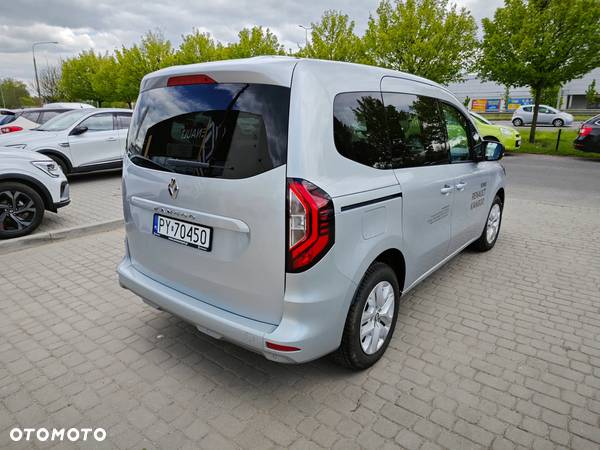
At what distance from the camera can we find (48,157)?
6750 mm

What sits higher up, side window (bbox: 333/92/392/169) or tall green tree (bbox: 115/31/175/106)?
tall green tree (bbox: 115/31/175/106)

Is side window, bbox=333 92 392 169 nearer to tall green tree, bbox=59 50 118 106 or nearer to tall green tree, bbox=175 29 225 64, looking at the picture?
tall green tree, bbox=175 29 225 64

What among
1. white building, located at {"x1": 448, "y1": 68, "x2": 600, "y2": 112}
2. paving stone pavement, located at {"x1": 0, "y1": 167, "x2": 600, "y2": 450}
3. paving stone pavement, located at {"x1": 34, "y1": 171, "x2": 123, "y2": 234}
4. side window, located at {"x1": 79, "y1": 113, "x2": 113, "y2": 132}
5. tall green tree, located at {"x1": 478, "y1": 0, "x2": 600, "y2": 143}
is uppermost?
white building, located at {"x1": 448, "y1": 68, "x2": 600, "y2": 112}

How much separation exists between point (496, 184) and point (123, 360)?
4.38 metres

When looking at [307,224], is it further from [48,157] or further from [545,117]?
[545,117]

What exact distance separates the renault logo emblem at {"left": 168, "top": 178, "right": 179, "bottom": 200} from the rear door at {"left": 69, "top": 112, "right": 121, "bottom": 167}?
28.0 ft

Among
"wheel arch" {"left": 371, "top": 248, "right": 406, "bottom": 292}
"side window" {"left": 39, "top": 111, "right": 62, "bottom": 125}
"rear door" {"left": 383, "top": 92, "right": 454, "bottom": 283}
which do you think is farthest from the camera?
"side window" {"left": 39, "top": 111, "right": 62, "bottom": 125}

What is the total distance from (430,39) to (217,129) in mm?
18001

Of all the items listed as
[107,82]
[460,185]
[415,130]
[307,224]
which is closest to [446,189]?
[460,185]

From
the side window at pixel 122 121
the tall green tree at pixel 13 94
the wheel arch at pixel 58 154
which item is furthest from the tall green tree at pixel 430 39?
the tall green tree at pixel 13 94

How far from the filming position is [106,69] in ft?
Result: 105

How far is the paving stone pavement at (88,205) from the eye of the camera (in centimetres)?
657

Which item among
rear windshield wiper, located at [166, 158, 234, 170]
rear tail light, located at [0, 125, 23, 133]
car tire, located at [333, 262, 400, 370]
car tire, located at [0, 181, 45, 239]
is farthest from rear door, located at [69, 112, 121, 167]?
car tire, located at [333, 262, 400, 370]

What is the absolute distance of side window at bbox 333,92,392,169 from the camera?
2.43 metres
